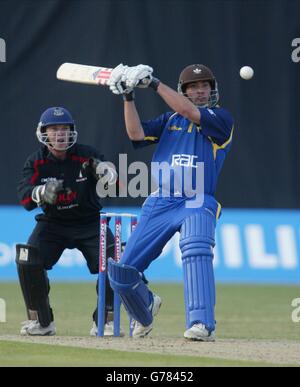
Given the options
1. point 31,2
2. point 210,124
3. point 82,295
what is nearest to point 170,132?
point 210,124

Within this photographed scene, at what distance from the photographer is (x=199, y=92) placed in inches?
324

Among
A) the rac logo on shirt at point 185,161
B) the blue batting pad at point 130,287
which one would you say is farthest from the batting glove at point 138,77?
the blue batting pad at point 130,287

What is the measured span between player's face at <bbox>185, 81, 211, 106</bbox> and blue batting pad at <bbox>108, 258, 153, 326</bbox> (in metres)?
1.30

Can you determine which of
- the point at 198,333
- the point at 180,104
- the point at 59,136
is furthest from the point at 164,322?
the point at 180,104

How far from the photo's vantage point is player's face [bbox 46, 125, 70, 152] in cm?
884

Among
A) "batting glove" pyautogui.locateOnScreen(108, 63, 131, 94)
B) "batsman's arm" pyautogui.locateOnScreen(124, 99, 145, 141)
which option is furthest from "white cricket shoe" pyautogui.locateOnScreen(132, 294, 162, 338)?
"batting glove" pyautogui.locateOnScreen(108, 63, 131, 94)

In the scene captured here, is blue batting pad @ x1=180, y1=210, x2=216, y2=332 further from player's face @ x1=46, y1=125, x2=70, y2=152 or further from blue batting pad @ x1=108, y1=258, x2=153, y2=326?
player's face @ x1=46, y1=125, x2=70, y2=152

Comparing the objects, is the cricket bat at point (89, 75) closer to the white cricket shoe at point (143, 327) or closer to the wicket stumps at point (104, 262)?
the wicket stumps at point (104, 262)

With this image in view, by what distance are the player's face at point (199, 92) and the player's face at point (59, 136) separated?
113 centimetres

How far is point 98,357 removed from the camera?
7.09 metres

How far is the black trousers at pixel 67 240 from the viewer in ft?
29.5
